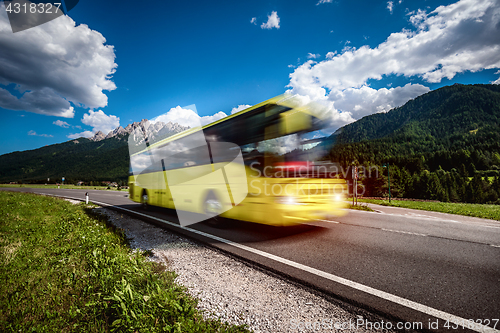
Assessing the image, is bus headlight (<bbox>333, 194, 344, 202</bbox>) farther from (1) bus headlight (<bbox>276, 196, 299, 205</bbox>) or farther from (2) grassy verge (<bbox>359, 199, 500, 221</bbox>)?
(2) grassy verge (<bbox>359, 199, 500, 221</bbox>)

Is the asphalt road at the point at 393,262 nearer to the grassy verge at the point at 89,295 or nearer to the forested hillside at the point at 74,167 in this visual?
the grassy verge at the point at 89,295

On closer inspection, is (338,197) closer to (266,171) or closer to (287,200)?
(287,200)

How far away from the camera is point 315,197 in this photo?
206 inches

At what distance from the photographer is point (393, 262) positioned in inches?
145

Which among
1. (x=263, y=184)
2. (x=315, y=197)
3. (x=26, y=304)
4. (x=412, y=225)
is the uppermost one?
(x=263, y=184)

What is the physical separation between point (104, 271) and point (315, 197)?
4.24m

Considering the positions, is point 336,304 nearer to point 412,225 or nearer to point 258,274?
point 258,274

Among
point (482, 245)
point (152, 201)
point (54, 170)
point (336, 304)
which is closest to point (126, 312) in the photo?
point (336, 304)

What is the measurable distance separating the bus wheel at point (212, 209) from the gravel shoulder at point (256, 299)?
6.98 feet

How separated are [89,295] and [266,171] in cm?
369

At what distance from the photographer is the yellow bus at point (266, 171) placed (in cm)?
498

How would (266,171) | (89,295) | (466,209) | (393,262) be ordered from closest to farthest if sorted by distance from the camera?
1. (89,295)
2. (393,262)
3. (266,171)
4. (466,209)

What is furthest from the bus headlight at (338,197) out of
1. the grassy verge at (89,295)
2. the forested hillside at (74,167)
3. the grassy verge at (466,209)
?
the forested hillside at (74,167)

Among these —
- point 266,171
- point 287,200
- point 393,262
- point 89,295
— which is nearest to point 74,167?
point 266,171
